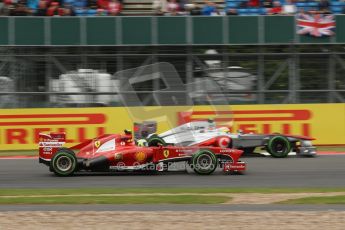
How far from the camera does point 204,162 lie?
1346 cm

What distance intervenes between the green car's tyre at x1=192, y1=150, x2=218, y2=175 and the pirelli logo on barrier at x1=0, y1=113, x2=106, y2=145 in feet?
21.5

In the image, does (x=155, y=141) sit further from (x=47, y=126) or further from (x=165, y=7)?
(x=165, y=7)

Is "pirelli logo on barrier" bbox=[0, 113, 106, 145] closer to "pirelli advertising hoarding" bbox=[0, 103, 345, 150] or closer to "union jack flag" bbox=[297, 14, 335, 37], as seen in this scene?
"pirelli advertising hoarding" bbox=[0, 103, 345, 150]

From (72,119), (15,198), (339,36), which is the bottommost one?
(15,198)

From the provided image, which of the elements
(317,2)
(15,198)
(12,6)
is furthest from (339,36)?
(15,198)

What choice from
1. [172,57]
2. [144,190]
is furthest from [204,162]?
[172,57]

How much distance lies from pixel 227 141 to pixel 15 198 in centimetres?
668

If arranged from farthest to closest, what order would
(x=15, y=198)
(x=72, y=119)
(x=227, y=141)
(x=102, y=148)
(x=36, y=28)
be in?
(x=36, y=28)
(x=72, y=119)
(x=227, y=141)
(x=102, y=148)
(x=15, y=198)

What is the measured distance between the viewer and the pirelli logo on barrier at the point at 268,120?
19.6m

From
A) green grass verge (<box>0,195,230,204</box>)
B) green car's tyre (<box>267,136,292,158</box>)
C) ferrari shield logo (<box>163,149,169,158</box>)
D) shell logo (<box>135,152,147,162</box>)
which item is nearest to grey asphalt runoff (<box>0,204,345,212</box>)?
green grass verge (<box>0,195,230,204</box>)

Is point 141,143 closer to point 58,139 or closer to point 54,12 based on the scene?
point 58,139

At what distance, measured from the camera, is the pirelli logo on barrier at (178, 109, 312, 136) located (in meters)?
19.6

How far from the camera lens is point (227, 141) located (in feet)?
52.4

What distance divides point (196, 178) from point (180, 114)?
6144mm
